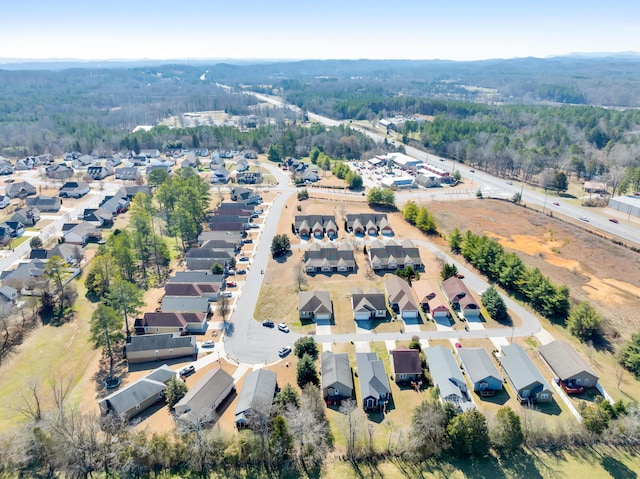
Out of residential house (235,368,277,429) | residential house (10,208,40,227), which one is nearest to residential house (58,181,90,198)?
residential house (10,208,40,227)

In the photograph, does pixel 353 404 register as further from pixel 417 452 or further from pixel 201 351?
pixel 201 351

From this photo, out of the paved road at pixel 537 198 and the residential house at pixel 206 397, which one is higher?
the residential house at pixel 206 397

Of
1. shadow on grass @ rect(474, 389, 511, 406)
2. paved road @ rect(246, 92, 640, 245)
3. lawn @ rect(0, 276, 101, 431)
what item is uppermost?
paved road @ rect(246, 92, 640, 245)

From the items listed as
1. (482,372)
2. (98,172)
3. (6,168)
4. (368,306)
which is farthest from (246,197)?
(6,168)

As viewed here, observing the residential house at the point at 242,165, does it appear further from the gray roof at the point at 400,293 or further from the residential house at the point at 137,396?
the residential house at the point at 137,396

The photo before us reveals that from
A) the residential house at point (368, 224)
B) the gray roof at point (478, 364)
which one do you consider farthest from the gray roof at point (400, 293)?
the residential house at point (368, 224)

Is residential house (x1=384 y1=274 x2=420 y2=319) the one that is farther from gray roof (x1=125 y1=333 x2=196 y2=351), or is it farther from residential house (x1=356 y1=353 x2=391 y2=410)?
gray roof (x1=125 y1=333 x2=196 y2=351)

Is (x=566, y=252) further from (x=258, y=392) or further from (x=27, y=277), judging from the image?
(x=27, y=277)
